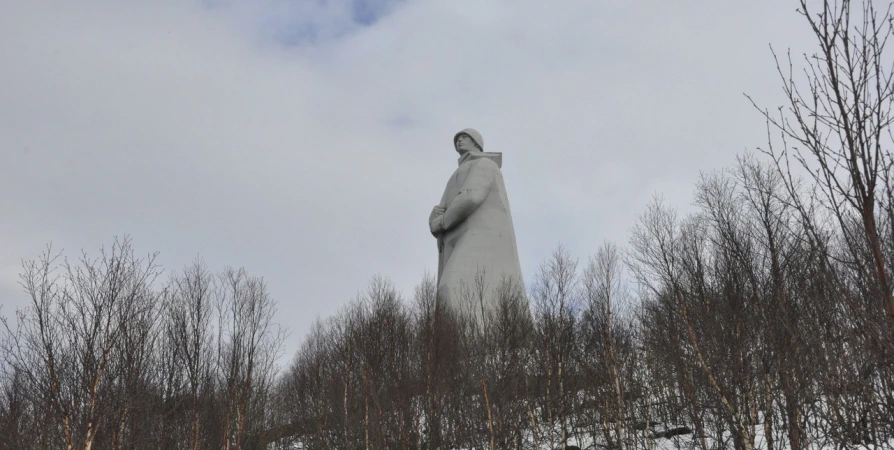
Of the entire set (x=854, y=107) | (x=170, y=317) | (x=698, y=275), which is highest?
(x=170, y=317)

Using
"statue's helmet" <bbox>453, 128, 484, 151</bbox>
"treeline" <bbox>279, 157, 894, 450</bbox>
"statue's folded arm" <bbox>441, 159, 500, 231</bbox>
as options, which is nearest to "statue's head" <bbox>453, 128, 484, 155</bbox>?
"statue's helmet" <bbox>453, 128, 484, 151</bbox>

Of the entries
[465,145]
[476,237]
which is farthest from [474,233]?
[465,145]

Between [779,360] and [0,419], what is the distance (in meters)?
15.4

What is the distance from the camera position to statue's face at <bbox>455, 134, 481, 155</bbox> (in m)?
21.6

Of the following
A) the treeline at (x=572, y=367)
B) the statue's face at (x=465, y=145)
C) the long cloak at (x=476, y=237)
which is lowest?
the treeline at (x=572, y=367)

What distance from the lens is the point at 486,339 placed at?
14.4 m

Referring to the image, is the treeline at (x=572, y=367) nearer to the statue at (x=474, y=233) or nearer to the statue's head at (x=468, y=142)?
the statue at (x=474, y=233)

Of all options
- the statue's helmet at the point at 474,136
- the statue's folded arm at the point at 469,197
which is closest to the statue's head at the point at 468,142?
the statue's helmet at the point at 474,136

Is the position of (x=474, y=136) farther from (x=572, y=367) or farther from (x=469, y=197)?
(x=572, y=367)

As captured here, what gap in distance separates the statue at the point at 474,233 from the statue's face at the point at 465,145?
0.10ft

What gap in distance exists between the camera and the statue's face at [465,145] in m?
21.6

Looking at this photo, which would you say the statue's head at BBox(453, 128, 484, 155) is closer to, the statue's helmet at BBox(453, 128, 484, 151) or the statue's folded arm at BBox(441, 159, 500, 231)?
the statue's helmet at BBox(453, 128, 484, 151)

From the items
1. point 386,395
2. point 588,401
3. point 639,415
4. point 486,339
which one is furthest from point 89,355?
point 639,415

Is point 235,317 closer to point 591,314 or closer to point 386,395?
point 386,395
